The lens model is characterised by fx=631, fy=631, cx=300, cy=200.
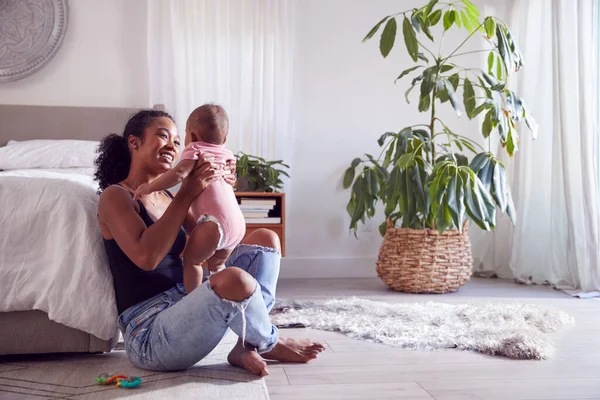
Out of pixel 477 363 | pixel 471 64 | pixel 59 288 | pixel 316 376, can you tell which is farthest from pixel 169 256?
pixel 471 64

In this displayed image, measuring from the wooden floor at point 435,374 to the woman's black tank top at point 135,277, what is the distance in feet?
1.37

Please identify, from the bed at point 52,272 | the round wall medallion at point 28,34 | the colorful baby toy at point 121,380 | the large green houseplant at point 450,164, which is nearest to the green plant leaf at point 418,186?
the large green houseplant at point 450,164

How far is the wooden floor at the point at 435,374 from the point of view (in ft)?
5.61

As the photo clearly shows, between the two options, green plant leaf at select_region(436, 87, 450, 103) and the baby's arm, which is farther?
green plant leaf at select_region(436, 87, 450, 103)

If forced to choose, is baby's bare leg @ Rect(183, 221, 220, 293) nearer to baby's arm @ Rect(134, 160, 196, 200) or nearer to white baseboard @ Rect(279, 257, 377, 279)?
baby's arm @ Rect(134, 160, 196, 200)

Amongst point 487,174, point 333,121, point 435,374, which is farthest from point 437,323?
point 333,121

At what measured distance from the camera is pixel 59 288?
1.84 m

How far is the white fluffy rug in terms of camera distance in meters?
2.21

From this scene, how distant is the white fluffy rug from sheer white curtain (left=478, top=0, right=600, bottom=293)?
0.92 metres

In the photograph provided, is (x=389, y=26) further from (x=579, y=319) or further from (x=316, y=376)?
(x=316, y=376)

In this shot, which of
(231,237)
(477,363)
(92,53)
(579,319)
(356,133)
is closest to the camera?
(231,237)

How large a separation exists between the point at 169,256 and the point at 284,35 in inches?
102

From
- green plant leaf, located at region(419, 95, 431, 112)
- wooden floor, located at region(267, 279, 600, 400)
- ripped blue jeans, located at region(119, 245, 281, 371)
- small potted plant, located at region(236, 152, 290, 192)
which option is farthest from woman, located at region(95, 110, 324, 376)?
green plant leaf, located at region(419, 95, 431, 112)

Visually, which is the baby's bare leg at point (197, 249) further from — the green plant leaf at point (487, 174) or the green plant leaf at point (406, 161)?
the green plant leaf at point (487, 174)
